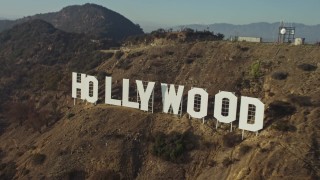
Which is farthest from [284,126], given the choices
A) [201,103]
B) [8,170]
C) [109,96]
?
[8,170]

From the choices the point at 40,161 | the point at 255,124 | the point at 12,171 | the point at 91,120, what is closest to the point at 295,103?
the point at 255,124

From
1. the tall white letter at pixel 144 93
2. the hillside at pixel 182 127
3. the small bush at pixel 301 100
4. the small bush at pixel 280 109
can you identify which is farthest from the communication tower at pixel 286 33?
the tall white letter at pixel 144 93

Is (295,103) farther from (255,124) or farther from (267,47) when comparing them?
(267,47)

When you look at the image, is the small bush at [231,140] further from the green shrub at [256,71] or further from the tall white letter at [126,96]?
the tall white letter at [126,96]

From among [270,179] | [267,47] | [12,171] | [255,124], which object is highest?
[267,47]

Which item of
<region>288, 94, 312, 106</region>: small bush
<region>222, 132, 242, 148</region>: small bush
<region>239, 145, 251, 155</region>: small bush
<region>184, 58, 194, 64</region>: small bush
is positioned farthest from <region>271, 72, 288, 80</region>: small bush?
<region>184, 58, 194, 64</region>: small bush

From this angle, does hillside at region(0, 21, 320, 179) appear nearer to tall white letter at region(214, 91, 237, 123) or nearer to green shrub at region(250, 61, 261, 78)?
green shrub at region(250, 61, 261, 78)

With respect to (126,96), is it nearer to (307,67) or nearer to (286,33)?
(307,67)
